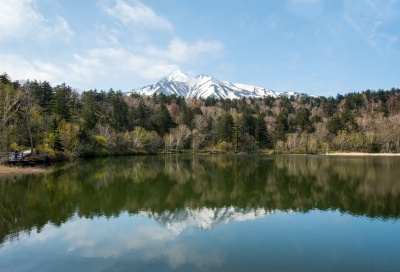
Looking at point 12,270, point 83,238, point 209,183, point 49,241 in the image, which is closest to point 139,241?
point 83,238

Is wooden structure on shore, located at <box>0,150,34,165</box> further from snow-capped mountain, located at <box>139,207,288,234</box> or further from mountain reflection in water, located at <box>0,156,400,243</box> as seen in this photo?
snow-capped mountain, located at <box>139,207,288,234</box>

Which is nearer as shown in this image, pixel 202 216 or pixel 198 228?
pixel 198 228

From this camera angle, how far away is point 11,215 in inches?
635

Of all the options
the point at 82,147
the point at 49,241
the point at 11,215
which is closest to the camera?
the point at 49,241

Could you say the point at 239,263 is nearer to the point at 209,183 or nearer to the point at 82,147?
the point at 209,183

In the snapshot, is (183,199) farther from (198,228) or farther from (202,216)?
(198,228)

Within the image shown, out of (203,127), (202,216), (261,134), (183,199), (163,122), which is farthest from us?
(203,127)

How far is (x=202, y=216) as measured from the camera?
16438 mm

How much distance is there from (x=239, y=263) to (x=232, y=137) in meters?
89.2

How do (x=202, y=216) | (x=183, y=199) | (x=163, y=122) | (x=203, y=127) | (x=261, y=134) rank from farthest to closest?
1. (x=203, y=127)
2. (x=261, y=134)
3. (x=163, y=122)
4. (x=183, y=199)
5. (x=202, y=216)

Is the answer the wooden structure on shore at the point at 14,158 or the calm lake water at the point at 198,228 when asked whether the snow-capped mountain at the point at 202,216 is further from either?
the wooden structure on shore at the point at 14,158

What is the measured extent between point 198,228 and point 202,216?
7.62 ft

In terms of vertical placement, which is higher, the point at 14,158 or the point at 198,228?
the point at 14,158

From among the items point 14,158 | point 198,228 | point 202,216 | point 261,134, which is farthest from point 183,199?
point 261,134
